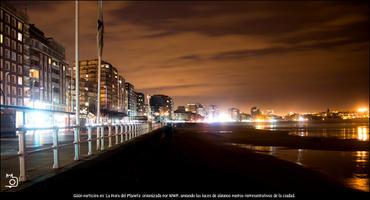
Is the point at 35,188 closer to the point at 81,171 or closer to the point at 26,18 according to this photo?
the point at 81,171

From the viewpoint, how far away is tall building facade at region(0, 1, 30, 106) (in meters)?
104

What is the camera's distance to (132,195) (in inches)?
370

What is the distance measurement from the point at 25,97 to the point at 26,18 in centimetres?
2199

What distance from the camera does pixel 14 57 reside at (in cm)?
10975

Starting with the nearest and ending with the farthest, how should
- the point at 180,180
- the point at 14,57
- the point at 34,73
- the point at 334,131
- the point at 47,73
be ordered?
the point at 180,180
the point at 334,131
the point at 14,57
the point at 34,73
the point at 47,73

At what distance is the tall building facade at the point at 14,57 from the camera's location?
341 feet

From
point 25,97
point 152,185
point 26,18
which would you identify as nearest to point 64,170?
point 152,185

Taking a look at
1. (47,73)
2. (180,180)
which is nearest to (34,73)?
(47,73)

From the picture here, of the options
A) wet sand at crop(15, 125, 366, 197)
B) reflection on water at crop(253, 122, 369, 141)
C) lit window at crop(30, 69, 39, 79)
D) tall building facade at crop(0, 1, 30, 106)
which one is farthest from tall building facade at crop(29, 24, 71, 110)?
wet sand at crop(15, 125, 366, 197)

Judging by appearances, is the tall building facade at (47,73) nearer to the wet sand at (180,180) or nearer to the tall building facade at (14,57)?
the tall building facade at (14,57)

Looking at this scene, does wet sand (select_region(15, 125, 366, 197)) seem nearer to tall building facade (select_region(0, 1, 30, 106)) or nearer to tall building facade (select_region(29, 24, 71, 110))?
tall building facade (select_region(0, 1, 30, 106))

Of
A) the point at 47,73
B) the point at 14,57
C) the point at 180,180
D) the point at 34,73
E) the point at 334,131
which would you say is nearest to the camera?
the point at 180,180

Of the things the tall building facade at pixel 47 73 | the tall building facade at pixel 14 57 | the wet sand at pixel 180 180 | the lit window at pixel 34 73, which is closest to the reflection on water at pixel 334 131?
the wet sand at pixel 180 180

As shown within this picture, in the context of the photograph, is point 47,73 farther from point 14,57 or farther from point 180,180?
point 180,180
